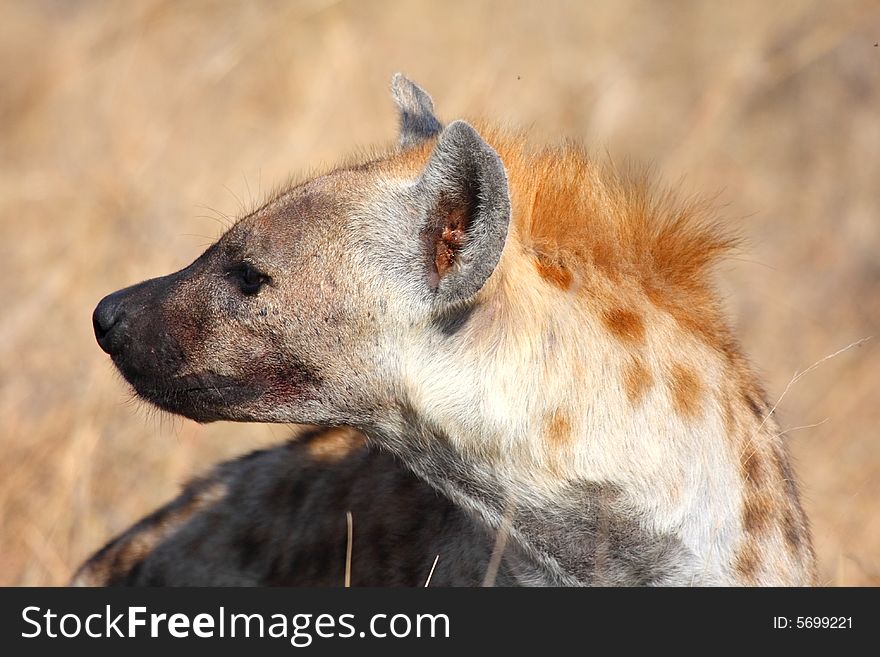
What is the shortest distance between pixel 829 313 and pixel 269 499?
366 centimetres

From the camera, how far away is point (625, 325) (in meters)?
2.77

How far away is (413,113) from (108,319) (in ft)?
3.18

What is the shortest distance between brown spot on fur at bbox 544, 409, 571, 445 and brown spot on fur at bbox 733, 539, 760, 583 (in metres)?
0.48

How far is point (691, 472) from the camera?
108 inches

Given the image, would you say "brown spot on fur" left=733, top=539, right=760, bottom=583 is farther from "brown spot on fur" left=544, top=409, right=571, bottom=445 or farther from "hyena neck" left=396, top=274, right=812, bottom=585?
"brown spot on fur" left=544, top=409, right=571, bottom=445

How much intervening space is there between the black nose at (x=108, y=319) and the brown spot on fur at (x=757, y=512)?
146cm

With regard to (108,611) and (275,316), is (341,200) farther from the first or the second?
(108,611)

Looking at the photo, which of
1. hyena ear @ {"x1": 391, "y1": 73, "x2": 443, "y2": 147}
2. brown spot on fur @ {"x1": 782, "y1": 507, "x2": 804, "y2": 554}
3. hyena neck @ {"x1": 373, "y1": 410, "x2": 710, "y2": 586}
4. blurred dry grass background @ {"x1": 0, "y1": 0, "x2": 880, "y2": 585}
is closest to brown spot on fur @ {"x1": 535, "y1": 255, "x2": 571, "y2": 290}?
hyena neck @ {"x1": 373, "y1": 410, "x2": 710, "y2": 586}

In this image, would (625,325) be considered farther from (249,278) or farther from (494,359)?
(249,278)

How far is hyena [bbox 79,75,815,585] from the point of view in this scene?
8.68ft

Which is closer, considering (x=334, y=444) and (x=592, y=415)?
(x=592, y=415)

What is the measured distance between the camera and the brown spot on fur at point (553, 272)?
2.74 m

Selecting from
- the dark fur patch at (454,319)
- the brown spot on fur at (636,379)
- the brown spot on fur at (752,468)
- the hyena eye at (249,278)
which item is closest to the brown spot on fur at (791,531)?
the brown spot on fur at (752,468)

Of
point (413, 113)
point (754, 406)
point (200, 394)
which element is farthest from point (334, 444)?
point (754, 406)
